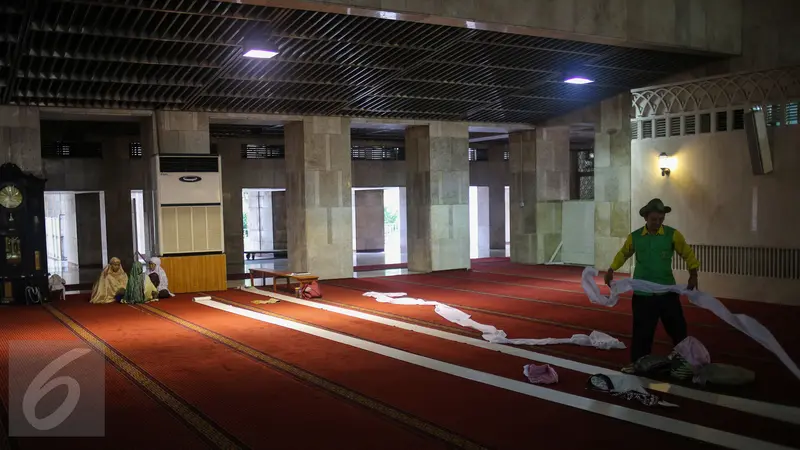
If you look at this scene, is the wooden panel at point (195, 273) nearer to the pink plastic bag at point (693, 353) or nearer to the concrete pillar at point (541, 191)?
the concrete pillar at point (541, 191)

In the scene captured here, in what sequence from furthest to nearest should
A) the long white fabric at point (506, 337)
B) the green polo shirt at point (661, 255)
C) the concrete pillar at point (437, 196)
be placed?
the concrete pillar at point (437, 196) → the long white fabric at point (506, 337) → the green polo shirt at point (661, 255)

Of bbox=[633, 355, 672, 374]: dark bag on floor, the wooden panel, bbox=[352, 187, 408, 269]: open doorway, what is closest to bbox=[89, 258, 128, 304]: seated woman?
the wooden panel

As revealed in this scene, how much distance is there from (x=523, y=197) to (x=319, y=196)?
5270 millimetres

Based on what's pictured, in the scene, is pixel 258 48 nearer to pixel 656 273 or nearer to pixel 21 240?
pixel 21 240

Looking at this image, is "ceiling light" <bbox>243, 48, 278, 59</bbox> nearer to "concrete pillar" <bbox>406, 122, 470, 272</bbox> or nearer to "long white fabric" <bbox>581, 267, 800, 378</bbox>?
"long white fabric" <bbox>581, 267, 800, 378</bbox>

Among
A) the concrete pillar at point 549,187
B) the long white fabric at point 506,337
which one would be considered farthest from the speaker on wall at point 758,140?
the concrete pillar at point 549,187

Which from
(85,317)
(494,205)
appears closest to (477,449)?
(85,317)

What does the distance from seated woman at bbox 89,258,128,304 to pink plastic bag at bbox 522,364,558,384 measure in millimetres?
7381

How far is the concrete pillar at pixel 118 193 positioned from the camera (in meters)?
15.8

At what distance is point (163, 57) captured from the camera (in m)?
9.34

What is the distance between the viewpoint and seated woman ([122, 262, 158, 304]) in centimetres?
1051

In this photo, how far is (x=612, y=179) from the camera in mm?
13703

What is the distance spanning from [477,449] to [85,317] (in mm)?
6960

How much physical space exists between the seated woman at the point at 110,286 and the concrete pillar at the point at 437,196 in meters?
6.20
